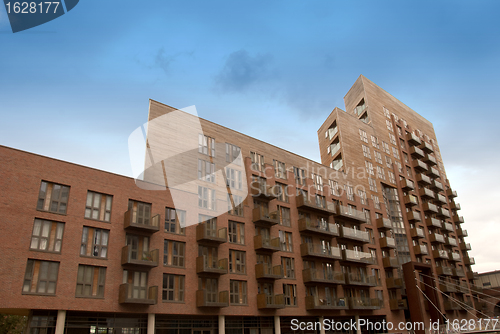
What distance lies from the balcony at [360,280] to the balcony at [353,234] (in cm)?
486

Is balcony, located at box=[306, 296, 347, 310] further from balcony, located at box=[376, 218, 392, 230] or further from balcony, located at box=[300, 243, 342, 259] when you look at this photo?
balcony, located at box=[376, 218, 392, 230]

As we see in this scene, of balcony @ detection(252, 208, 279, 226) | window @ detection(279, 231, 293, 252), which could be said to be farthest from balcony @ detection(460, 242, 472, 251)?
balcony @ detection(252, 208, 279, 226)

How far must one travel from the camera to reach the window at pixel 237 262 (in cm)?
3894

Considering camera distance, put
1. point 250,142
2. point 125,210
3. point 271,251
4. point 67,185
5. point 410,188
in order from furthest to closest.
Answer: point 410,188 < point 250,142 < point 271,251 < point 125,210 < point 67,185

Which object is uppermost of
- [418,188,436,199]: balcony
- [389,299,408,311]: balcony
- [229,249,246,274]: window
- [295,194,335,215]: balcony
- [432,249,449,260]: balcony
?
[418,188,436,199]: balcony

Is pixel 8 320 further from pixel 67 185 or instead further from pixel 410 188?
pixel 410 188

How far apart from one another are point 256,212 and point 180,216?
9.24 metres

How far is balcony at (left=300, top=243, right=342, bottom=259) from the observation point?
4538 cm

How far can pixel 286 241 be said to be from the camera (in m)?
45.4

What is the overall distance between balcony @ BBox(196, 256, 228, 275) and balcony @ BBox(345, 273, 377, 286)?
1862cm

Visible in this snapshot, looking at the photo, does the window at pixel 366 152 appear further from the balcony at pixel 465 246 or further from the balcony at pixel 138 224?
the balcony at pixel 138 224

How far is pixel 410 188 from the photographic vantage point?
65.9m

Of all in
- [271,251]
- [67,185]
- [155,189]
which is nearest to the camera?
[67,185]

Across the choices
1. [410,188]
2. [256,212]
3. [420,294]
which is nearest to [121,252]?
[256,212]
